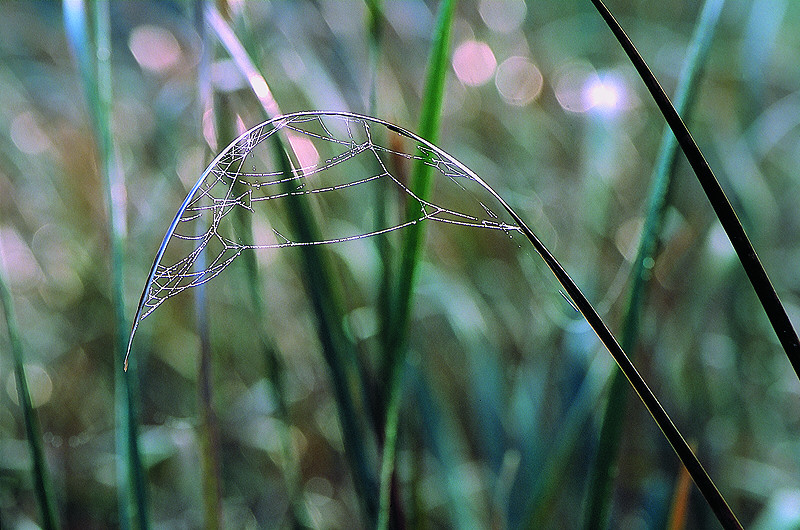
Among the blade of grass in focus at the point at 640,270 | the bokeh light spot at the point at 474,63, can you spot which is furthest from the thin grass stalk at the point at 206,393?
the bokeh light spot at the point at 474,63

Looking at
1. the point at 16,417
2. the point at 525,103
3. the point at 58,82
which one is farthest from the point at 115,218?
the point at 58,82

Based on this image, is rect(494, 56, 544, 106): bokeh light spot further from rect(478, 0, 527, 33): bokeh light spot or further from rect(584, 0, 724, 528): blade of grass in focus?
rect(584, 0, 724, 528): blade of grass in focus

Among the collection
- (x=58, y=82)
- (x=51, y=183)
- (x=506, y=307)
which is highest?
(x=58, y=82)

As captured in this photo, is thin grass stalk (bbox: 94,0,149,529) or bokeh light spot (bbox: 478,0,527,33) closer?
A: thin grass stalk (bbox: 94,0,149,529)

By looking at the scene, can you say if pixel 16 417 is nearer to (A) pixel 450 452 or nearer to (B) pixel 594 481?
(A) pixel 450 452

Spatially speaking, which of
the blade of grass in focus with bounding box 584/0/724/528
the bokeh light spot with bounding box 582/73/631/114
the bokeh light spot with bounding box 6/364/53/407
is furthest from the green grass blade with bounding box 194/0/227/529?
the bokeh light spot with bounding box 6/364/53/407

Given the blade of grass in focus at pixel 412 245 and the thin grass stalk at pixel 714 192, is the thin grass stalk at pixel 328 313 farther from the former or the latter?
the thin grass stalk at pixel 714 192
